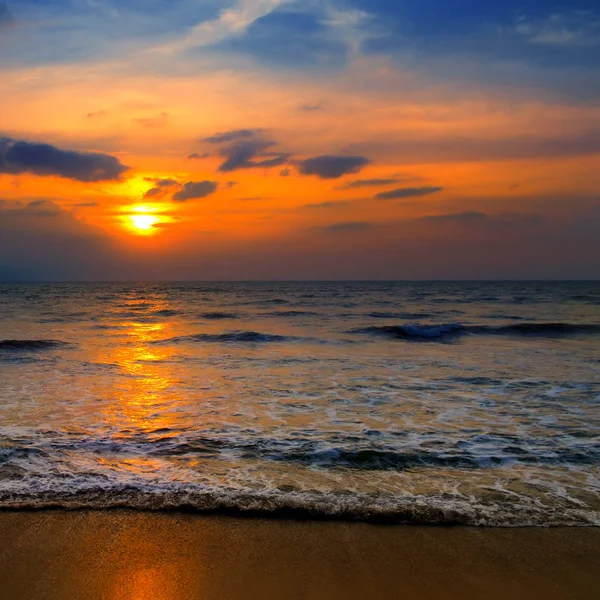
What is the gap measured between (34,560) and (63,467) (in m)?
2.20

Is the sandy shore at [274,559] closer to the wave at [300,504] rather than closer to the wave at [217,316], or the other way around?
the wave at [300,504]

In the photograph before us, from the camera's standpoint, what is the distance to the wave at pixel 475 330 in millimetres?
26922

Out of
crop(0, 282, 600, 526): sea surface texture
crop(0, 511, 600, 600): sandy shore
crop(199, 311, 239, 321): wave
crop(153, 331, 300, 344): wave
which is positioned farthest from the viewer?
crop(199, 311, 239, 321): wave

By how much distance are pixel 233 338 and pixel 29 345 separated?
28.7 feet

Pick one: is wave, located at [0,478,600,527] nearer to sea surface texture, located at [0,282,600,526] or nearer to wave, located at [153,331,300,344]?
sea surface texture, located at [0,282,600,526]

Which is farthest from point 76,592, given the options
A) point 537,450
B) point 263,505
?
point 537,450

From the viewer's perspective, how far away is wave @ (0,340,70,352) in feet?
66.1

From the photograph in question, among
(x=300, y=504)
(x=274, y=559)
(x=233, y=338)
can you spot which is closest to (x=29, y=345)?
(x=233, y=338)

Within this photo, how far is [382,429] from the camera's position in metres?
8.45

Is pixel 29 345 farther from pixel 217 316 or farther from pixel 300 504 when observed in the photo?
pixel 300 504

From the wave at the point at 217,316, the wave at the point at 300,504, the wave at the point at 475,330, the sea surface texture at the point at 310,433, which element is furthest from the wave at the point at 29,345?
the wave at the point at 300,504

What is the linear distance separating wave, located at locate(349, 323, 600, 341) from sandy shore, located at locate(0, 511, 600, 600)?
21.6 meters

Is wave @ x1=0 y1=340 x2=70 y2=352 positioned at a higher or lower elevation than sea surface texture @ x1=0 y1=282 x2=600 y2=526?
lower

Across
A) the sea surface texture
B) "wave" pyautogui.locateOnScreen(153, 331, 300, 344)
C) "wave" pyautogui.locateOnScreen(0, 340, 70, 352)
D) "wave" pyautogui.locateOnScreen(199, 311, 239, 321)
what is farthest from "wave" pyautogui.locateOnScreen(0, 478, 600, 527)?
"wave" pyautogui.locateOnScreen(199, 311, 239, 321)
